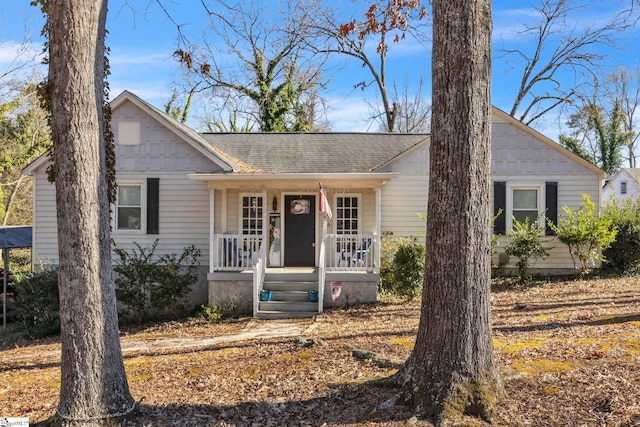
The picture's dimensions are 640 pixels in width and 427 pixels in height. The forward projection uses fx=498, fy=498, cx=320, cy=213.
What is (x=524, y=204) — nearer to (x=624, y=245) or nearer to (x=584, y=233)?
(x=584, y=233)

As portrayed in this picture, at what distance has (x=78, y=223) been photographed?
4.44 metres

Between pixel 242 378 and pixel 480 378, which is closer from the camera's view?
pixel 480 378

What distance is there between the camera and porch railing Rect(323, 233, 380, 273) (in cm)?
1206

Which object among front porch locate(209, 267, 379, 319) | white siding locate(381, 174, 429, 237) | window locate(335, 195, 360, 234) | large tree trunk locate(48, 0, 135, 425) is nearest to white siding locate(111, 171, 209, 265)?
front porch locate(209, 267, 379, 319)

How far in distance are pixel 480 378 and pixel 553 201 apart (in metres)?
11.0

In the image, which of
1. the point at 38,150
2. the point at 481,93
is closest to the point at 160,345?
the point at 481,93

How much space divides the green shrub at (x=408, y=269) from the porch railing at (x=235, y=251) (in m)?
3.42

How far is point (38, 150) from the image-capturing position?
79.4 ft

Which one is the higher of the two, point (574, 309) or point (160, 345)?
point (574, 309)

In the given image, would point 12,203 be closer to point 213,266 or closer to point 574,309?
point 213,266

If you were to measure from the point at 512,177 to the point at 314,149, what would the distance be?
577 centimetres

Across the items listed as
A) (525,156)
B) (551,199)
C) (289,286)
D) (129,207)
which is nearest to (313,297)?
(289,286)

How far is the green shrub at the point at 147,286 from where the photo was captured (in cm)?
1186

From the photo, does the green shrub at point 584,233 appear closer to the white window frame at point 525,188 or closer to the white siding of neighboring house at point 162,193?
the white window frame at point 525,188
